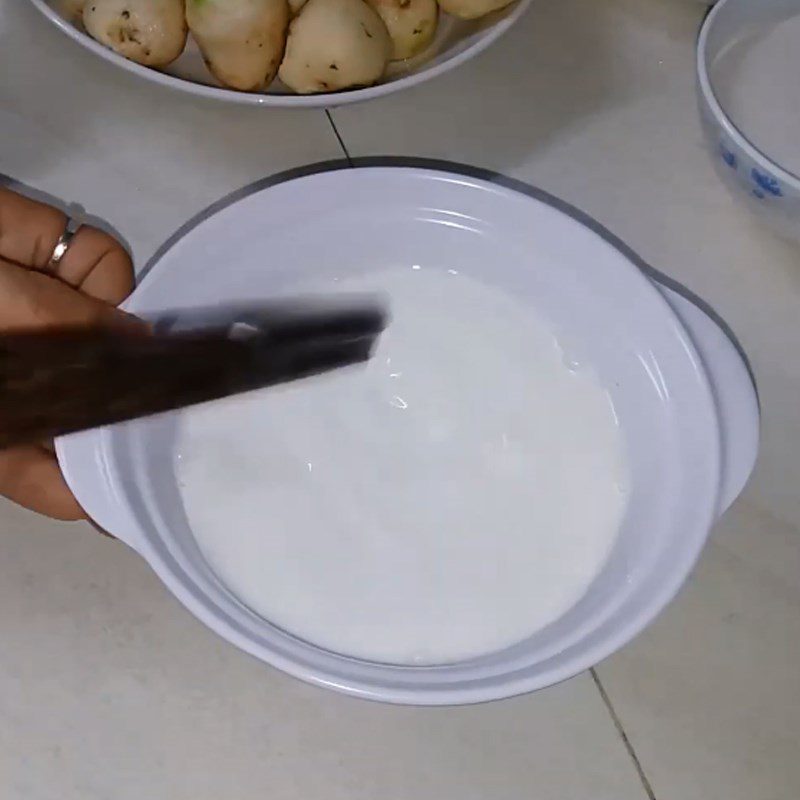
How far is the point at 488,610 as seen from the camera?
42 centimetres

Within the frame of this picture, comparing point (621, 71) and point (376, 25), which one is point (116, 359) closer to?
point (376, 25)

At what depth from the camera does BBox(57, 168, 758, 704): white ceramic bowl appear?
1.20 feet

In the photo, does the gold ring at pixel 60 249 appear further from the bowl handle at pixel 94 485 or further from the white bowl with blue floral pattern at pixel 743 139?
the white bowl with blue floral pattern at pixel 743 139

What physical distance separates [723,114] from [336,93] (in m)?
0.17

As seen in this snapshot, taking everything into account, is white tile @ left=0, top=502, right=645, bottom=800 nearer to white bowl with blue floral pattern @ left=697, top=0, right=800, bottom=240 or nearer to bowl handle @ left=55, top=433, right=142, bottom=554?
bowl handle @ left=55, top=433, right=142, bottom=554

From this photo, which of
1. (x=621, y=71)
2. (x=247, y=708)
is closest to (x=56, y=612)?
(x=247, y=708)

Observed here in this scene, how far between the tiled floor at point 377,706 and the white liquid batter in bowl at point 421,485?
47 millimetres

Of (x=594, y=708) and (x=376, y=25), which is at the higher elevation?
(x=376, y=25)

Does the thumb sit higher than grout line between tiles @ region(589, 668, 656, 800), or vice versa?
the thumb

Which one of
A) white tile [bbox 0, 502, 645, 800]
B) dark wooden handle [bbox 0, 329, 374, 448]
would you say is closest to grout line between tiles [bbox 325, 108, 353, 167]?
dark wooden handle [bbox 0, 329, 374, 448]

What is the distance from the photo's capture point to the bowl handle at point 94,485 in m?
0.37

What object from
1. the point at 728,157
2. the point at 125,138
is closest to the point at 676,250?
the point at 728,157

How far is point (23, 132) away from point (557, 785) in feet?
1.30

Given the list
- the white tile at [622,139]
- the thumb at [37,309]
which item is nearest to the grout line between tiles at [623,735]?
the white tile at [622,139]
